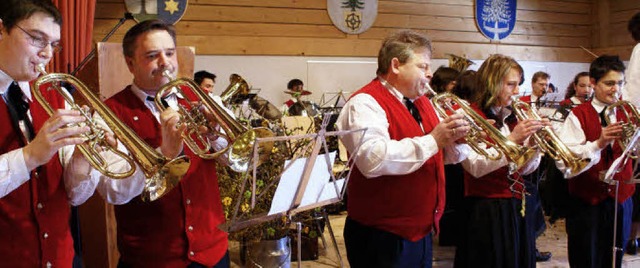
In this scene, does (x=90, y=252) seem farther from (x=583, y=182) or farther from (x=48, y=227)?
(x=583, y=182)

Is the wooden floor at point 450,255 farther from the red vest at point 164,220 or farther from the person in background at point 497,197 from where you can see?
the red vest at point 164,220

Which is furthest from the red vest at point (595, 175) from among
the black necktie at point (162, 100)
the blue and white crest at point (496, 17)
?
the blue and white crest at point (496, 17)

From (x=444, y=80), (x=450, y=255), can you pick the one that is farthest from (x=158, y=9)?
(x=450, y=255)

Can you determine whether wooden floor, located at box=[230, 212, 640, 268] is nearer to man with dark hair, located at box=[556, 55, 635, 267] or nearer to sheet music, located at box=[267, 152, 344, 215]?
man with dark hair, located at box=[556, 55, 635, 267]

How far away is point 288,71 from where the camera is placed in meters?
8.91

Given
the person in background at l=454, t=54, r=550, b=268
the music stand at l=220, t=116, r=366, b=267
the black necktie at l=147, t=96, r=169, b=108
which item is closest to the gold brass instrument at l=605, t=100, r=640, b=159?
the person in background at l=454, t=54, r=550, b=268

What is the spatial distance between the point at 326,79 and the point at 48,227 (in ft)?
24.8

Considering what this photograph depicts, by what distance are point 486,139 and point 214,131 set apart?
1470mm

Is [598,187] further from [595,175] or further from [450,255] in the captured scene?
[450,255]

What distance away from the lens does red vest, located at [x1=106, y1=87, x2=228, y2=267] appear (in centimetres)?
207

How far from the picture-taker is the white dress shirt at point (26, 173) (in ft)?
5.33

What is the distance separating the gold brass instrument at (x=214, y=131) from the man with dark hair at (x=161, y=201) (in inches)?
2.2

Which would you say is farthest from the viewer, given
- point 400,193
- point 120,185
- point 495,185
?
point 495,185

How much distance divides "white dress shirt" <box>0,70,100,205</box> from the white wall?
→ 257 inches
